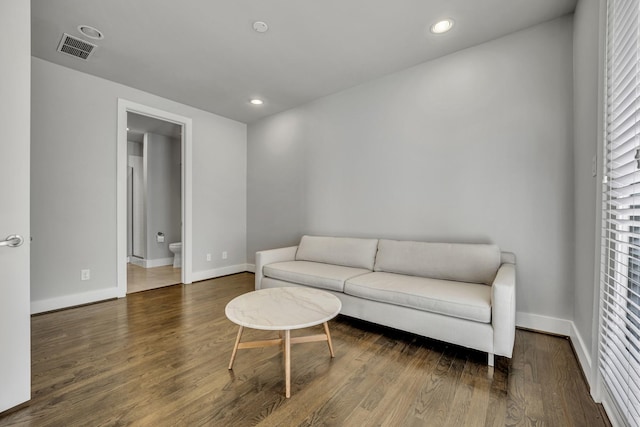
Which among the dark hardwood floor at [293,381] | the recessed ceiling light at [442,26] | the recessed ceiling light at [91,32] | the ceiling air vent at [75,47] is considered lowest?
the dark hardwood floor at [293,381]

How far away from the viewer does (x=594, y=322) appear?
153 centimetres

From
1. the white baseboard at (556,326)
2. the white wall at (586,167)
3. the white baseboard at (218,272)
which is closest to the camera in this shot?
the white wall at (586,167)

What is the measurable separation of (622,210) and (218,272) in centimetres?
435

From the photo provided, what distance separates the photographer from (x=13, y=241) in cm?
142

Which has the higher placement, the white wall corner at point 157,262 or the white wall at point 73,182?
the white wall at point 73,182

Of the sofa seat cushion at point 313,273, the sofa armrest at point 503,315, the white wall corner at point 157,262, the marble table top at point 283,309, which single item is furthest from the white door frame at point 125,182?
the sofa armrest at point 503,315

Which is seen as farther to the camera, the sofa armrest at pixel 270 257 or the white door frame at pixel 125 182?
the white door frame at pixel 125 182

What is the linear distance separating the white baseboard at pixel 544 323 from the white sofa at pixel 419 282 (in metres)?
0.48

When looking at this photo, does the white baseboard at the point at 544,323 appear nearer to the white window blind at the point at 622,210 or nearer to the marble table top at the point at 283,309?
the white window blind at the point at 622,210

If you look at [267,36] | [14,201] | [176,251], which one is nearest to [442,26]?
[267,36]

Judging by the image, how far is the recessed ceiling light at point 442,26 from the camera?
90.4 inches

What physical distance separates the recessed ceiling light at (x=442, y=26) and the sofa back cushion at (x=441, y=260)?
1800 millimetres

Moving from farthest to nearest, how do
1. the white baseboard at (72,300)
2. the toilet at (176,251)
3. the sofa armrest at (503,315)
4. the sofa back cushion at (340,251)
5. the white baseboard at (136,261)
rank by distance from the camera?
the white baseboard at (136,261)
the toilet at (176,251)
the sofa back cushion at (340,251)
the white baseboard at (72,300)
the sofa armrest at (503,315)

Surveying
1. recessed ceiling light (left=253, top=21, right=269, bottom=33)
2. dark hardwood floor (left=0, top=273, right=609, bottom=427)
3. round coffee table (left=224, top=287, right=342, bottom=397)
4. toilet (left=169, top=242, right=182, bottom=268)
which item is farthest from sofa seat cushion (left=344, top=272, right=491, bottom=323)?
toilet (left=169, top=242, right=182, bottom=268)
